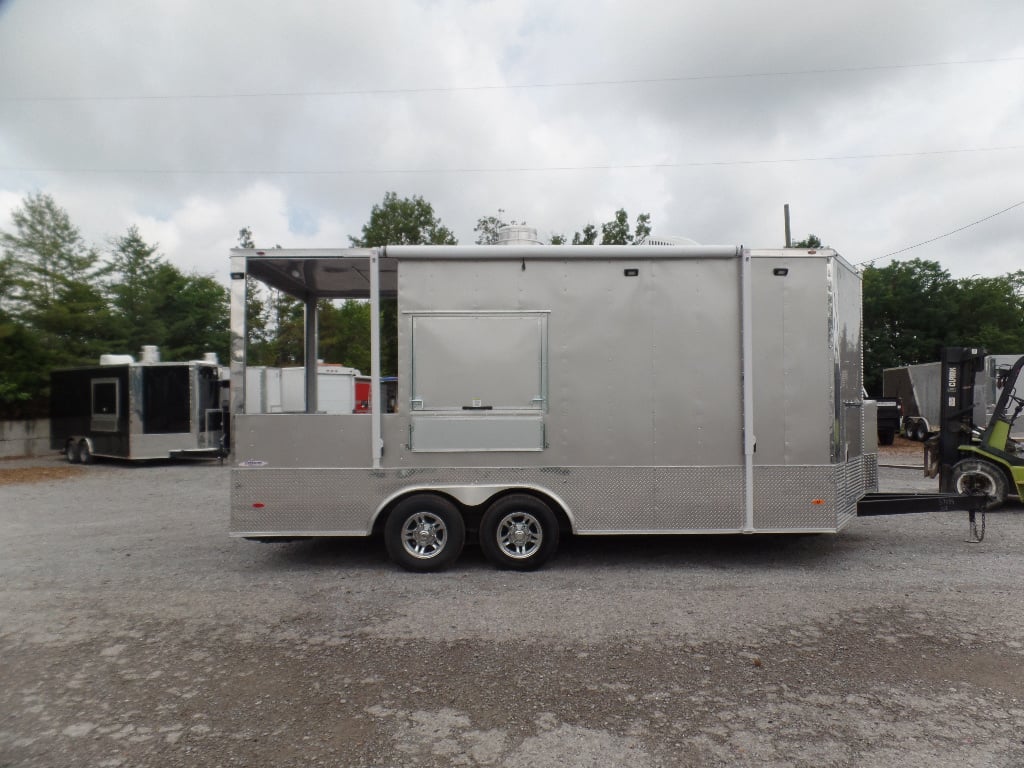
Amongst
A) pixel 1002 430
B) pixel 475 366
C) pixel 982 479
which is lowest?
pixel 982 479

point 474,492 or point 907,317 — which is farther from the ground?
point 907,317

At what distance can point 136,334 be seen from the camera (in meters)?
28.2

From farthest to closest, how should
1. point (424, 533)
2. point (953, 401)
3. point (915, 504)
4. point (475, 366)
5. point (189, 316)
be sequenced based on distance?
point (189, 316) → point (953, 401) → point (915, 504) → point (424, 533) → point (475, 366)

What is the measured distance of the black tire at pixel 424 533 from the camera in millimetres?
6289

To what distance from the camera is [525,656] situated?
14.5ft

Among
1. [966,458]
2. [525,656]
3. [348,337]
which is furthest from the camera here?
[348,337]

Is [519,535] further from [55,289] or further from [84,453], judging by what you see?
[55,289]

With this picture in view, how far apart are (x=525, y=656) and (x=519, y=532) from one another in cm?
193

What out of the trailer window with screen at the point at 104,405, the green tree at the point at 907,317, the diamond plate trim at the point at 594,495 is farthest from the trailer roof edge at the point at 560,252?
the green tree at the point at 907,317

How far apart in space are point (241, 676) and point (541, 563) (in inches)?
115

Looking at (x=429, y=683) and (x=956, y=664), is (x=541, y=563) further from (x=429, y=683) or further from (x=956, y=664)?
(x=956, y=664)

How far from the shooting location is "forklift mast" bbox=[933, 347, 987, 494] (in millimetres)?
8109

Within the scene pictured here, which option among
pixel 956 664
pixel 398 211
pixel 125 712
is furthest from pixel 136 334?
pixel 956 664

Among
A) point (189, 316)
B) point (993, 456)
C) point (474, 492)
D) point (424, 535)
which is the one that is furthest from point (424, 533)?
point (189, 316)
